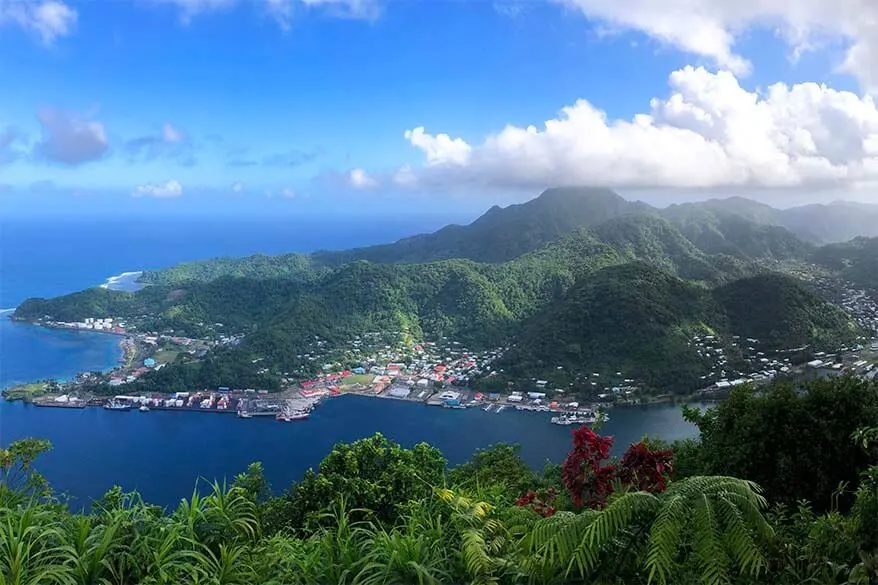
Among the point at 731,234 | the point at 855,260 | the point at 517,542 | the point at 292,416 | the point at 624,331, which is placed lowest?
the point at 292,416

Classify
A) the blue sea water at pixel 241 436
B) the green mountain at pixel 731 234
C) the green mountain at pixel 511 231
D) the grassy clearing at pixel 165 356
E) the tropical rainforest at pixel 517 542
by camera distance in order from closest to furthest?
1. the tropical rainforest at pixel 517 542
2. the blue sea water at pixel 241 436
3. the grassy clearing at pixel 165 356
4. the green mountain at pixel 731 234
5. the green mountain at pixel 511 231

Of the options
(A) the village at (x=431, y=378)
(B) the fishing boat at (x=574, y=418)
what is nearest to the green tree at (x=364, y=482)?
(B) the fishing boat at (x=574, y=418)

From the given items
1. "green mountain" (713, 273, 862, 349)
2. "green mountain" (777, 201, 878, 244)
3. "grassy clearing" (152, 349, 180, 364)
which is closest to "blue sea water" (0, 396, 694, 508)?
"grassy clearing" (152, 349, 180, 364)

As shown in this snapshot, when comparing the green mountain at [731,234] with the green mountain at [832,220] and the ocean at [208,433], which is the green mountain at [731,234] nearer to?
the green mountain at [832,220]

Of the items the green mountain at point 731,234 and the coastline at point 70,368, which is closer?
the coastline at point 70,368

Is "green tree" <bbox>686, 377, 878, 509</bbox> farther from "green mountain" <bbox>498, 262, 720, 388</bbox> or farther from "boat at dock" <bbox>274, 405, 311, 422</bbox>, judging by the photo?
"green mountain" <bbox>498, 262, 720, 388</bbox>

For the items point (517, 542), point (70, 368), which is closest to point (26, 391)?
point (70, 368)

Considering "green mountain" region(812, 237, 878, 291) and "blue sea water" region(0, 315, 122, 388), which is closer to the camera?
"blue sea water" region(0, 315, 122, 388)

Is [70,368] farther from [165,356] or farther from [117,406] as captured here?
[117,406]
